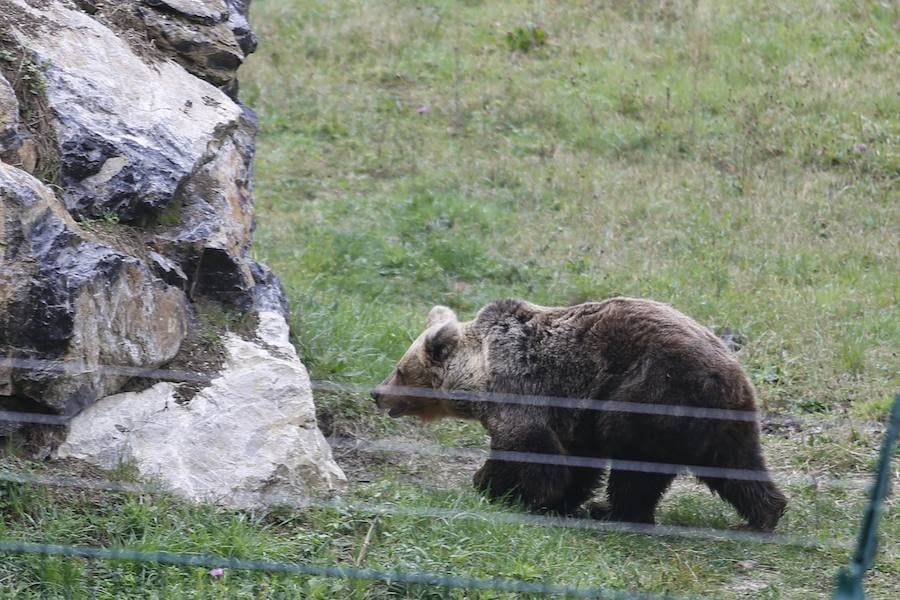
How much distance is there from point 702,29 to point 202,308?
27.9 feet

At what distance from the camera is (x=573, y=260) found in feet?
31.1

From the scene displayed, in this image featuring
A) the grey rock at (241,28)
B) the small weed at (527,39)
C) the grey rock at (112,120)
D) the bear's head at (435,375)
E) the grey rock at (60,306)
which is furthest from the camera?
the small weed at (527,39)

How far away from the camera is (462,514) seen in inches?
204

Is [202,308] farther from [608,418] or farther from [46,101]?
[608,418]

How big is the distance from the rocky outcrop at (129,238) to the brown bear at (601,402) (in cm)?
86

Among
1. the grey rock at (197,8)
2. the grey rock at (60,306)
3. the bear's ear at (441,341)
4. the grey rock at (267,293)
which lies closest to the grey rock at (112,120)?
the grey rock at (60,306)

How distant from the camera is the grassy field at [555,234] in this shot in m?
4.95

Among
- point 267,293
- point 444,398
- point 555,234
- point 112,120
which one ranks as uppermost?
point 112,120

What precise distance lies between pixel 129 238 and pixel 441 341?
5.39ft

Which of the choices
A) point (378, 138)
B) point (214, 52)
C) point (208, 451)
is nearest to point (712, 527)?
point (208, 451)

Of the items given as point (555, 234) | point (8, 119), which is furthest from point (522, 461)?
point (555, 234)

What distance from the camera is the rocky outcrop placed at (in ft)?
16.4

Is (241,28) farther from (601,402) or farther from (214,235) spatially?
(601,402)

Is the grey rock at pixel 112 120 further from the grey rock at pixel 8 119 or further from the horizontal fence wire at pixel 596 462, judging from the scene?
the horizontal fence wire at pixel 596 462
